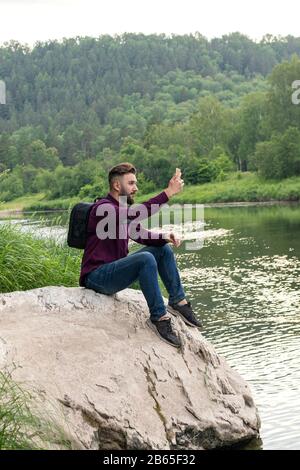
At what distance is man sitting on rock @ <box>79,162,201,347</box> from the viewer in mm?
7875

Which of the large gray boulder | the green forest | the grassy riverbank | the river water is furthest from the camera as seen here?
the green forest

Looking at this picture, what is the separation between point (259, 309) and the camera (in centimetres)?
1622

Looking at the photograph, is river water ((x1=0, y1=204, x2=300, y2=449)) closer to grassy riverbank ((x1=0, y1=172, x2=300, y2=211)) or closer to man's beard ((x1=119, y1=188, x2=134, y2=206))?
man's beard ((x1=119, y1=188, x2=134, y2=206))

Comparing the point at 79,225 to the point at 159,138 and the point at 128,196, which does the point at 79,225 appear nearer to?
the point at 128,196

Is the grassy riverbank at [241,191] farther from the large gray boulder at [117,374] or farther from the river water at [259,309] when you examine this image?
the large gray boulder at [117,374]

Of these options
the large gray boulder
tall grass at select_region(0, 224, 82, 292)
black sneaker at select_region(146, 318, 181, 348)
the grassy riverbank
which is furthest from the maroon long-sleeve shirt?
the grassy riverbank

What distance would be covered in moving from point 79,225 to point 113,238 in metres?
0.38

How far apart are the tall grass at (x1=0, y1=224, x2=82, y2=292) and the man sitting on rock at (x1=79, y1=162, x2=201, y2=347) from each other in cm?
162

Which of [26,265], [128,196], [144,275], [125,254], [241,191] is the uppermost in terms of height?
[128,196]

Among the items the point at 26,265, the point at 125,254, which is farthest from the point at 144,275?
the point at 26,265

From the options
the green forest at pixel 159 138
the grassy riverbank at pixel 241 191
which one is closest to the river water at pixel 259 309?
the green forest at pixel 159 138

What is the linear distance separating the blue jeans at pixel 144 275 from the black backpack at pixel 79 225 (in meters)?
0.35
